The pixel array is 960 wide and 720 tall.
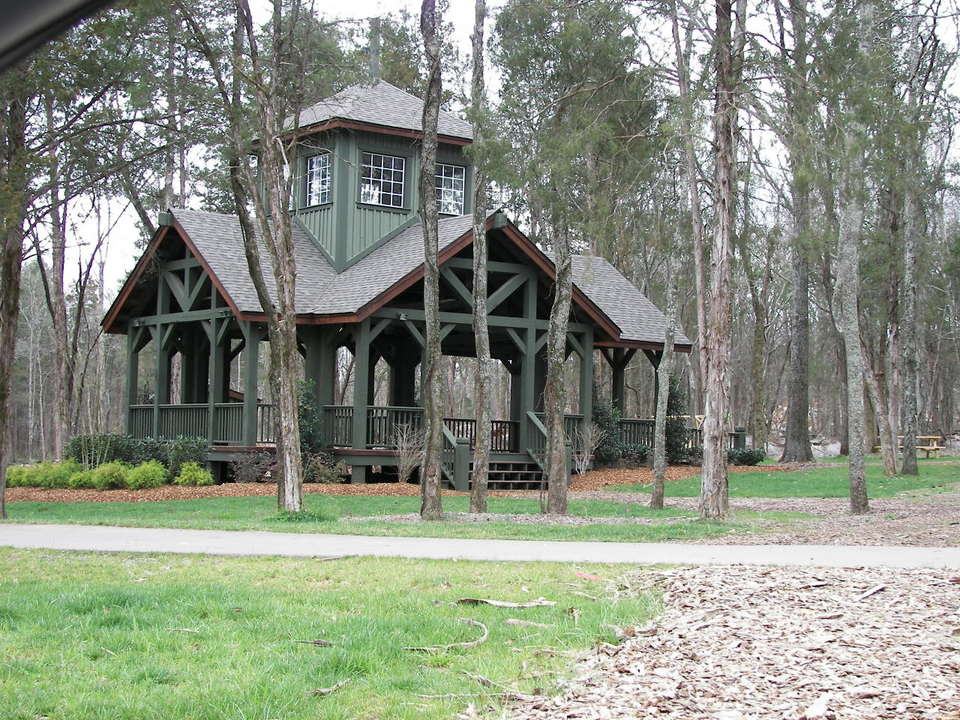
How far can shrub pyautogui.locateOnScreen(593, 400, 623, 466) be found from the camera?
29.2m

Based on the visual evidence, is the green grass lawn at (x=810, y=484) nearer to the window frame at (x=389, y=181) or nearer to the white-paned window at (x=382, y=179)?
the window frame at (x=389, y=181)

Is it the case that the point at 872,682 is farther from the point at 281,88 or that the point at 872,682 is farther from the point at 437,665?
the point at 281,88

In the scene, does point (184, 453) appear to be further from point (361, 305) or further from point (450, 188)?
point (450, 188)

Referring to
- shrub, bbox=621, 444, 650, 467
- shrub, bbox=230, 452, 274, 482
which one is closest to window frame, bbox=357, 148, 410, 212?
shrub, bbox=230, 452, 274, 482

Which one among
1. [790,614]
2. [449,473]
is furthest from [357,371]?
[790,614]

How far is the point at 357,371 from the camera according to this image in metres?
24.4

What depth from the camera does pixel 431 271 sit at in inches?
630

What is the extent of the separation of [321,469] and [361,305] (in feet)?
12.5

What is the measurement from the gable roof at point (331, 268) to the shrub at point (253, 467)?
3294 mm

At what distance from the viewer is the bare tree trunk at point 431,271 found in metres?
15.5

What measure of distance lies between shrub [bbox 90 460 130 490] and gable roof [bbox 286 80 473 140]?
9.57 m

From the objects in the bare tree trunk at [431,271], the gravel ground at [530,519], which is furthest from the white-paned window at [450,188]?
the gravel ground at [530,519]

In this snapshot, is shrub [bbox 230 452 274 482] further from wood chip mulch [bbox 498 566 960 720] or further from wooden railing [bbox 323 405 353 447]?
wood chip mulch [bbox 498 566 960 720]

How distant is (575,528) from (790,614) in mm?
7614
